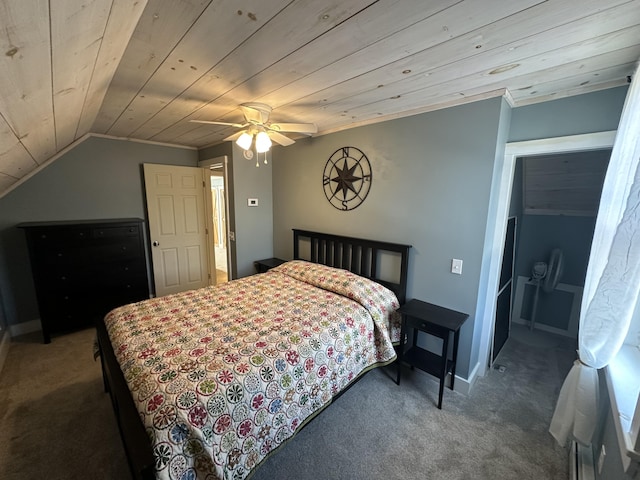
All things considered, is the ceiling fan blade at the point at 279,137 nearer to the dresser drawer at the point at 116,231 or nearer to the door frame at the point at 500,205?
the door frame at the point at 500,205

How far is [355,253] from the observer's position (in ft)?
9.59

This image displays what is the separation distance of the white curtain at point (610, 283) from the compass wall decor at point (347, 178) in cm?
171

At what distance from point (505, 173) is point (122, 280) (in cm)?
420

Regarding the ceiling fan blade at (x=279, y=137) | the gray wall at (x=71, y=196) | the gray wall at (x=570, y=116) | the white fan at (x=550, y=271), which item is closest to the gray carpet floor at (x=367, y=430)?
the gray wall at (x=71, y=196)

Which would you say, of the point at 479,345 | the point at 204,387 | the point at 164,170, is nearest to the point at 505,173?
the point at 479,345

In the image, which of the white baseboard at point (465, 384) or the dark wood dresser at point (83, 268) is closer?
the white baseboard at point (465, 384)

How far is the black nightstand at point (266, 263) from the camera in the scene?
3635mm

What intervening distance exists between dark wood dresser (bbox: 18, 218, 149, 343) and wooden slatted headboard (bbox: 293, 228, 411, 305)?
2.02 meters

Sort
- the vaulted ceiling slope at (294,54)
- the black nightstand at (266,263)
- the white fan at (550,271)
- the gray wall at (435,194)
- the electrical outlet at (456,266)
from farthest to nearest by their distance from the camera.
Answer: the black nightstand at (266,263)
the white fan at (550,271)
the electrical outlet at (456,266)
the gray wall at (435,194)
the vaulted ceiling slope at (294,54)

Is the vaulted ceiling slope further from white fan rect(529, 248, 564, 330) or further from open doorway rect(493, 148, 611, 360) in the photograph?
white fan rect(529, 248, 564, 330)

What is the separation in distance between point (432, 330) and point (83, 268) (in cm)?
370

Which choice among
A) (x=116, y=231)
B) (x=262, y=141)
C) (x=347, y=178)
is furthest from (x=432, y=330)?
(x=116, y=231)

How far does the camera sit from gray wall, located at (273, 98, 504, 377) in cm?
208

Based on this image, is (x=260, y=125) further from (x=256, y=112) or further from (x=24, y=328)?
(x=24, y=328)
